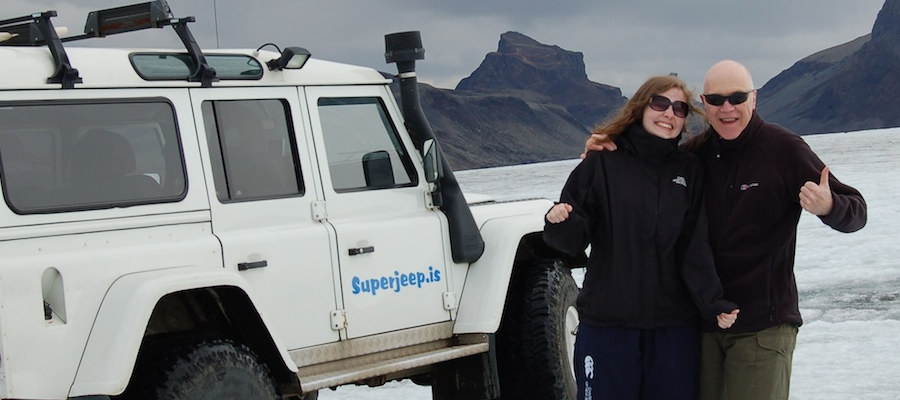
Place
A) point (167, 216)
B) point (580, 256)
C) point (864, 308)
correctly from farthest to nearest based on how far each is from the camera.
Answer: point (864, 308), point (580, 256), point (167, 216)

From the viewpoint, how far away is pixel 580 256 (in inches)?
275

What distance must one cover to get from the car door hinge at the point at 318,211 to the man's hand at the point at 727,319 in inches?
83.6

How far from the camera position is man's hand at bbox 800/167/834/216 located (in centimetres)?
379

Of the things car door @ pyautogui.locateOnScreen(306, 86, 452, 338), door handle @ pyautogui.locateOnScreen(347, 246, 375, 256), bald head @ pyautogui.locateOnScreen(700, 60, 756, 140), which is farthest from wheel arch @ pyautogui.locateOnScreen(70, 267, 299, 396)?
bald head @ pyautogui.locateOnScreen(700, 60, 756, 140)

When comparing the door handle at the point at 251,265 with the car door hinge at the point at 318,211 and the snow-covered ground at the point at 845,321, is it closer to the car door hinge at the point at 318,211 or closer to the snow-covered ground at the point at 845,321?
the car door hinge at the point at 318,211

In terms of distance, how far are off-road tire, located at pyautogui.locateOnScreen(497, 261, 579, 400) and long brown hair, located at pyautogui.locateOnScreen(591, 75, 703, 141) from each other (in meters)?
2.24

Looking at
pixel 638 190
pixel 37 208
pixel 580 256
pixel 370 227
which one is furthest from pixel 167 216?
pixel 580 256

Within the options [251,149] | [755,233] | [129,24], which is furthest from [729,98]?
[129,24]

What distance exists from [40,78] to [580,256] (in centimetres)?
353

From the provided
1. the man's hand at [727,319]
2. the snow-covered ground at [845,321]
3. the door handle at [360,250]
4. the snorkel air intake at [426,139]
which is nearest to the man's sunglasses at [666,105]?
the man's hand at [727,319]

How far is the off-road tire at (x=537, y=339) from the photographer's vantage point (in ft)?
20.9

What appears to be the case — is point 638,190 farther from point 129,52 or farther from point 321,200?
point 129,52

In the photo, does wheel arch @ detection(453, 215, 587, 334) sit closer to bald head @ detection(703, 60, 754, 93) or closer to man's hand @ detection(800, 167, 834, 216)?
bald head @ detection(703, 60, 754, 93)

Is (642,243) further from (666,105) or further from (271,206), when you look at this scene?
(271,206)
